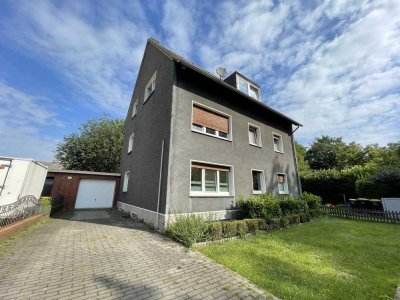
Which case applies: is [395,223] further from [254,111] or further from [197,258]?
[197,258]

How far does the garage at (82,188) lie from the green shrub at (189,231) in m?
12.0

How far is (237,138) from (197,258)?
7.41 metres

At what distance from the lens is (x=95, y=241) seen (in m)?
6.39

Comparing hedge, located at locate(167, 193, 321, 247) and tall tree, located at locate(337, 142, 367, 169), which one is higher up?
tall tree, located at locate(337, 142, 367, 169)

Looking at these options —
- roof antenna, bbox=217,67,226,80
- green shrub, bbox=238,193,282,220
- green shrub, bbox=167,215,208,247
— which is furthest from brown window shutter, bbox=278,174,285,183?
green shrub, bbox=167,215,208,247

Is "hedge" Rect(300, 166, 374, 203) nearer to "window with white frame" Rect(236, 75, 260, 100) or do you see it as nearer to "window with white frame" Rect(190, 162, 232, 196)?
"window with white frame" Rect(236, 75, 260, 100)

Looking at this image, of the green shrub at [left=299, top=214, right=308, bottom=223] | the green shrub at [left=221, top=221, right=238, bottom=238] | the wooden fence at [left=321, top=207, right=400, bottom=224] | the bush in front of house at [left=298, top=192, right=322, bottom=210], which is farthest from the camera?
the bush in front of house at [left=298, top=192, right=322, bottom=210]

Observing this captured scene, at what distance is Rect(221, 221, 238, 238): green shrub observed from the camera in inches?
278

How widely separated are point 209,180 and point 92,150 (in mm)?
24058

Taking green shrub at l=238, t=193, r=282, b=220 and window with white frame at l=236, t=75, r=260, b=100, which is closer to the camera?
green shrub at l=238, t=193, r=282, b=220

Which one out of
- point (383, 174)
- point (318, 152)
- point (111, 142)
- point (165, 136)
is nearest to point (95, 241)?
point (165, 136)

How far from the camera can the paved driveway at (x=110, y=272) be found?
134 inches

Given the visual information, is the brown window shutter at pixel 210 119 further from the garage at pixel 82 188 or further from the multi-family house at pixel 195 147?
the garage at pixel 82 188

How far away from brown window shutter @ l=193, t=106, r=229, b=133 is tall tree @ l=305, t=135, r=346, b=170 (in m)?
38.8
